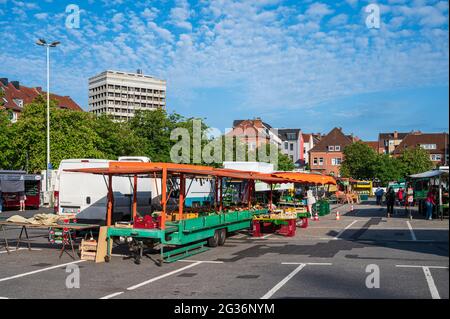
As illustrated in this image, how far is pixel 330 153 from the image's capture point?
11644cm

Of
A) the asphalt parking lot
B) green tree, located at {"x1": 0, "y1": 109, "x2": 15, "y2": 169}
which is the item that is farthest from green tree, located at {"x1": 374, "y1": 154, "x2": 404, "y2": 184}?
the asphalt parking lot

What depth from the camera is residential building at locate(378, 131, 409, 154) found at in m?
145

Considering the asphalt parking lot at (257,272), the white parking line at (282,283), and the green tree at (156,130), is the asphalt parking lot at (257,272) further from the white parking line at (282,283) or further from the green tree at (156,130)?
the green tree at (156,130)

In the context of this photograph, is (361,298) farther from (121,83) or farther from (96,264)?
(121,83)

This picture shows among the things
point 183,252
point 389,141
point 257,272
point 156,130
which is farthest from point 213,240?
point 389,141

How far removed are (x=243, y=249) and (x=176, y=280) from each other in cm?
555

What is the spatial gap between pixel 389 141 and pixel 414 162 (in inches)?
2244

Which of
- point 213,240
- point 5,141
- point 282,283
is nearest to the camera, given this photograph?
point 282,283

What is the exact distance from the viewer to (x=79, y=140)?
5125 cm

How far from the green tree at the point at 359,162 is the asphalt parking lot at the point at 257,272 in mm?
72026

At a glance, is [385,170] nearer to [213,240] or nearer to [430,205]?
[430,205]

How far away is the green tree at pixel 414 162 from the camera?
9062 cm

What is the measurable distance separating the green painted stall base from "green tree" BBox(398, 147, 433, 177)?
80929 millimetres

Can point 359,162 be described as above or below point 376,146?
below
